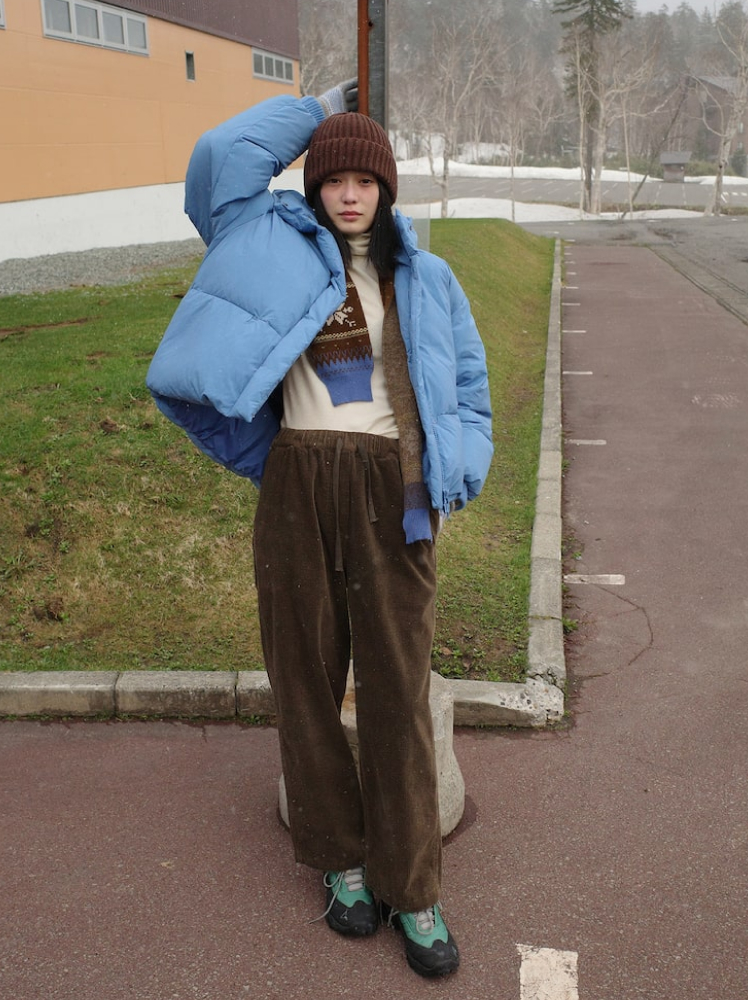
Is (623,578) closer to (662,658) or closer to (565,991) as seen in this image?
(662,658)

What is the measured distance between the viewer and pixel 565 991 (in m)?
2.61

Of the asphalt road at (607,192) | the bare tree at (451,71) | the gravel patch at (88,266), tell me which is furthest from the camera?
the asphalt road at (607,192)

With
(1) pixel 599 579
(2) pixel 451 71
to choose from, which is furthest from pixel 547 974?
(2) pixel 451 71

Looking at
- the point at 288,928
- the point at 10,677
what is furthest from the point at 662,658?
the point at 10,677

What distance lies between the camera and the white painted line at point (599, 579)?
17.9 feet

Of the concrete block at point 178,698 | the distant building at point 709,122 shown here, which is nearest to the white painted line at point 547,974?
the concrete block at point 178,698

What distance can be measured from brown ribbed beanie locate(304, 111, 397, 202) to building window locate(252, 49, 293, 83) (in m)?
29.8

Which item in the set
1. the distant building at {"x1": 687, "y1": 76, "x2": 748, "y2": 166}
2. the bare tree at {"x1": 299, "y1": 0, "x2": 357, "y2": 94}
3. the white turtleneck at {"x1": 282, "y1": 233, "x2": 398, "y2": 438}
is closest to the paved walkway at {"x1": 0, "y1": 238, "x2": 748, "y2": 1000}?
the white turtleneck at {"x1": 282, "y1": 233, "x2": 398, "y2": 438}

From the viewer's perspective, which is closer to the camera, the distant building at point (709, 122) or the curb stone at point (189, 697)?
the curb stone at point (189, 697)

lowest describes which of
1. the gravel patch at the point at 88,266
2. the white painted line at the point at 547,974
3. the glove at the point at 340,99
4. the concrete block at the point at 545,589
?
the concrete block at the point at 545,589

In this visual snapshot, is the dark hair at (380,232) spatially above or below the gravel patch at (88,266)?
above

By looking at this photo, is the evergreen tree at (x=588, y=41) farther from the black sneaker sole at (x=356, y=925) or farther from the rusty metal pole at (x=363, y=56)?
the black sneaker sole at (x=356, y=925)

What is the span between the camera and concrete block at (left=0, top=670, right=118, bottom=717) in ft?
13.1

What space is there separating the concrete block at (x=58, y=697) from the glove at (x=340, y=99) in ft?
7.78
